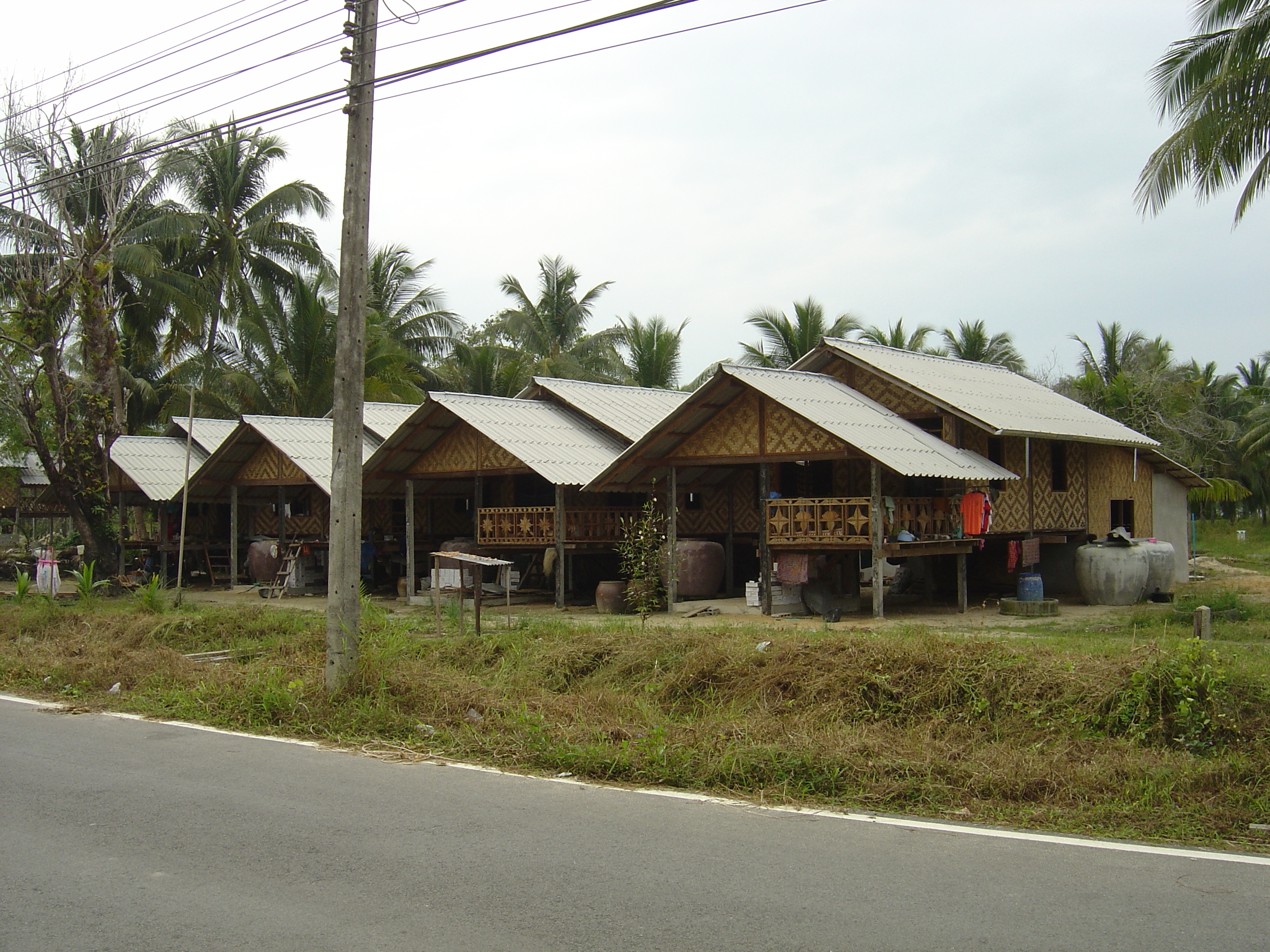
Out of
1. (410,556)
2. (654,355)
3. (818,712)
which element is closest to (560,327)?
(654,355)

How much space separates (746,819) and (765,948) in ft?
6.97

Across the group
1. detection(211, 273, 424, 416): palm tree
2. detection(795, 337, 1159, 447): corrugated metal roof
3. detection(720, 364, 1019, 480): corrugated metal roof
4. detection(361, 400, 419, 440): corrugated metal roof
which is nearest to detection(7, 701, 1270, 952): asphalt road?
detection(720, 364, 1019, 480): corrugated metal roof

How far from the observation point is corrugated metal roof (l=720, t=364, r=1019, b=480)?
1695cm

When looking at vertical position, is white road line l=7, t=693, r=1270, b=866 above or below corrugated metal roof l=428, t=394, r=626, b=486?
below

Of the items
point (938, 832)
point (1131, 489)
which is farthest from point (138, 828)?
point (1131, 489)

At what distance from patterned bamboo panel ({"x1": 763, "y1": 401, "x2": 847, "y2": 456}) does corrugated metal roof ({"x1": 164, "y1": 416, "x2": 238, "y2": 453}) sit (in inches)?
698

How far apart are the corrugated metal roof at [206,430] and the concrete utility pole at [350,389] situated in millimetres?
21314

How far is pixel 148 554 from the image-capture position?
98.6 feet

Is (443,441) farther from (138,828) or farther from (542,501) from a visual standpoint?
(138,828)

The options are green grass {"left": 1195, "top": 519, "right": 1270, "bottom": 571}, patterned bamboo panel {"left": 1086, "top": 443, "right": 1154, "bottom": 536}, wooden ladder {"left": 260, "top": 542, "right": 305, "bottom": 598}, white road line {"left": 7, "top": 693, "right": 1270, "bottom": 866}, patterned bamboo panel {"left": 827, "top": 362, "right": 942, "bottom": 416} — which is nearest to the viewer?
white road line {"left": 7, "top": 693, "right": 1270, "bottom": 866}

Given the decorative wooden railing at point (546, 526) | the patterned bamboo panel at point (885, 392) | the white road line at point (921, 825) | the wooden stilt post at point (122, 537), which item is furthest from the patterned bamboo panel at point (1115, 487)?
the wooden stilt post at point (122, 537)

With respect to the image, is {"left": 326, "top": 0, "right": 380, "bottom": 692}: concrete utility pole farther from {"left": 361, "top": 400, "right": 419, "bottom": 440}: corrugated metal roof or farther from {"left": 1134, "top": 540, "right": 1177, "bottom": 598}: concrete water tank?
{"left": 361, "top": 400, "right": 419, "bottom": 440}: corrugated metal roof

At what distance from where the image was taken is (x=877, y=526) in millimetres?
16875

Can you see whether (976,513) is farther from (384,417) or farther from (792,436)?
(384,417)
